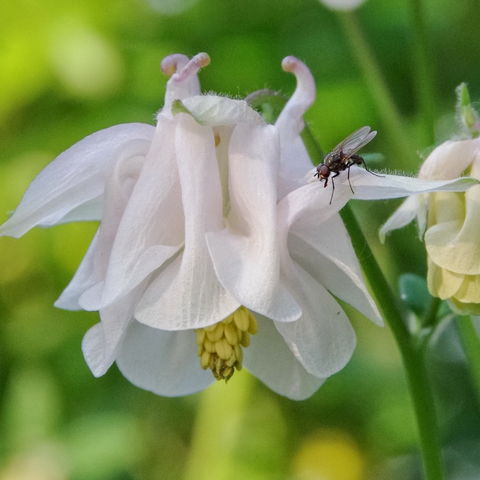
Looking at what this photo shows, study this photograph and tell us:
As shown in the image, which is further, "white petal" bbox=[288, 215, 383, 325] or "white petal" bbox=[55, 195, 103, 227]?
"white petal" bbox=[55, 195, 103, 227]

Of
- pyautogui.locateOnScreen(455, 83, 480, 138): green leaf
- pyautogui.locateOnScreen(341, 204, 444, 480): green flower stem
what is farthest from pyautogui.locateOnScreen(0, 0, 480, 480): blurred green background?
pyautogui.locateOnScreen(341, 204, 444, 480): green flower stem

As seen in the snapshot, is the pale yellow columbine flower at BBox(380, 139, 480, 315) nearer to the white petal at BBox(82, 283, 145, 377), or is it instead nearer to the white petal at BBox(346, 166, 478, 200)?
the white petal at BBox(346, 166, 478, 200)

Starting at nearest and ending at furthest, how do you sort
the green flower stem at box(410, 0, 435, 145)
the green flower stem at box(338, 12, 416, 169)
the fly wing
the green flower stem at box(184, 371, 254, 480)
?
1. the fly wing
2. the green flower stem at box(410, 0, 435, 145)
3. the green flower stem at box(338, 12, 416, 169)
4. the green flower stem at box(184, 371, 254, 480)

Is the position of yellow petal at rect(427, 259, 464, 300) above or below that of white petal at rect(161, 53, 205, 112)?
below

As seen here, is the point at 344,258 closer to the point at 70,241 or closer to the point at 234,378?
the point at 234,378

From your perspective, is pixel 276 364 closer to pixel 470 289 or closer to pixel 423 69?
pixel 470 289

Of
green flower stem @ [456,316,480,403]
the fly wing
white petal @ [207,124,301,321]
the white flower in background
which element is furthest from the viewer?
the white flower in background
